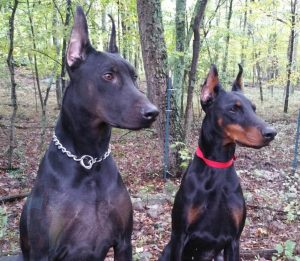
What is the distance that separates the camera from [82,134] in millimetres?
2699

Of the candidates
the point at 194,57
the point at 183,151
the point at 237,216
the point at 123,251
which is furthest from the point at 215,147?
the point at 194,57

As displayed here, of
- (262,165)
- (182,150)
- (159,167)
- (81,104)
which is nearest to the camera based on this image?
(81,104)

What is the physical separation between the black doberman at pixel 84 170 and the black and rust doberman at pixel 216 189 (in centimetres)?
103

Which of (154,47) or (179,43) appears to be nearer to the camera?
(154,47)

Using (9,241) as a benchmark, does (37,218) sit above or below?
above

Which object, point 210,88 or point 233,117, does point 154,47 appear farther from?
point 233,117

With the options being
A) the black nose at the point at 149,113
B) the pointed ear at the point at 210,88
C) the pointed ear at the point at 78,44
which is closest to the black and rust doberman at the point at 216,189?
the pointed ear at the point at 210,88

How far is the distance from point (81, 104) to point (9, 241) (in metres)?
3.21

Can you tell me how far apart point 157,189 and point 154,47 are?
8.37 feet

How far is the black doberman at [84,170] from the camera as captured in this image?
255 centimetres

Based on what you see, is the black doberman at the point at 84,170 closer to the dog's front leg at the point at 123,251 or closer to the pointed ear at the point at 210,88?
the dog's front leg at the point at 123,251

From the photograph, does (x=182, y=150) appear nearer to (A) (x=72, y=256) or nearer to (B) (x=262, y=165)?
(B) (x=262, y=165)

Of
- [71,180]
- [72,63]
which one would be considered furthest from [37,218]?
[72,63]

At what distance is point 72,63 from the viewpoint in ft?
8.77
